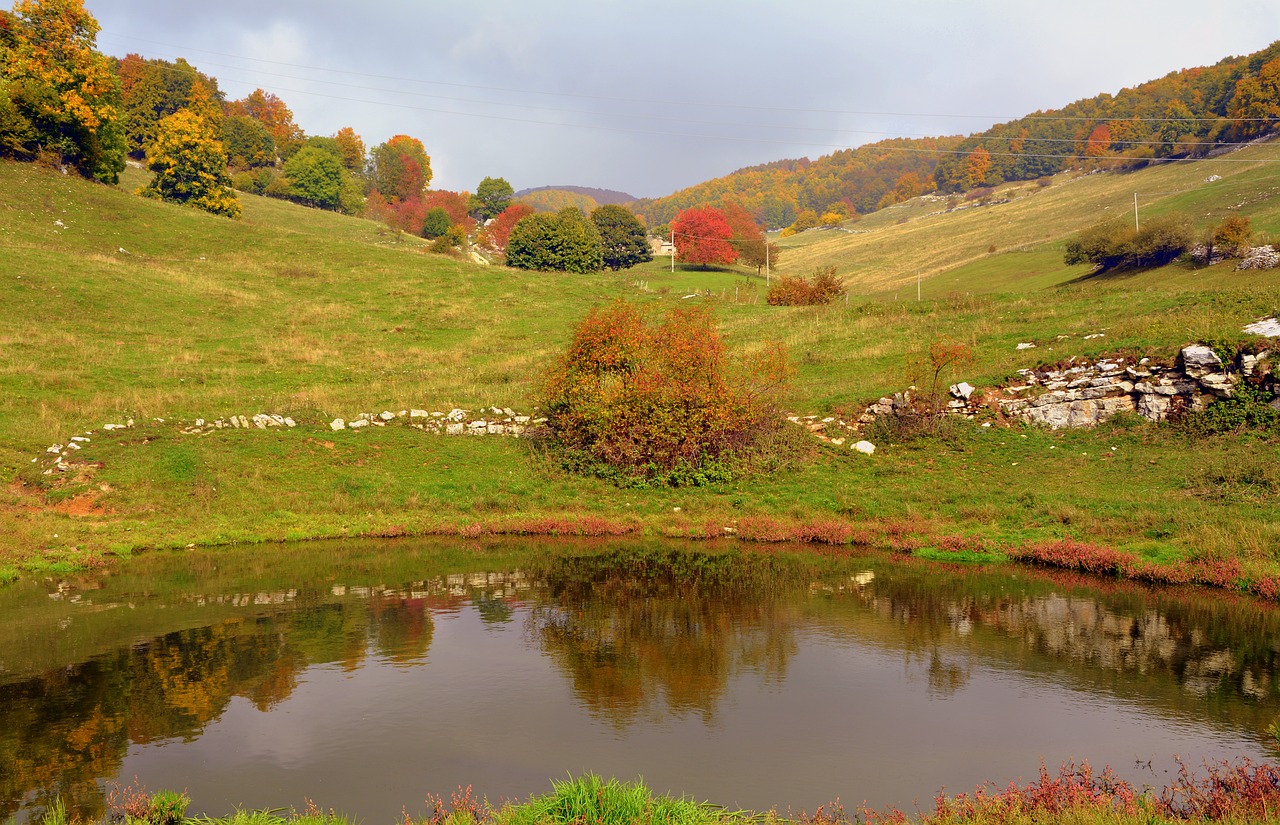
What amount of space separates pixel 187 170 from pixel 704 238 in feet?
200

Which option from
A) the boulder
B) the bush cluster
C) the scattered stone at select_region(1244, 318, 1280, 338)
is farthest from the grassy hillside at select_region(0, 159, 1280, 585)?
the bush cluster

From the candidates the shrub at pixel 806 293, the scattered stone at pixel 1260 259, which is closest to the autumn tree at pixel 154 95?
the shrub at pixel 806 293

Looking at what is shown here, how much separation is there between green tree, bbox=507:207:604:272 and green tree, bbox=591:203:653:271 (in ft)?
63.6

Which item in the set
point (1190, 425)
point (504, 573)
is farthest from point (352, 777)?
point (1190, 425)

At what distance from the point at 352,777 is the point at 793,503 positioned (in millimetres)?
20624

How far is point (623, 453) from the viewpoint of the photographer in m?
32.7

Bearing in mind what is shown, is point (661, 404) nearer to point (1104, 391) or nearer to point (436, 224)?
point (1104, 391)

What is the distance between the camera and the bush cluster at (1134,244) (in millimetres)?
59406

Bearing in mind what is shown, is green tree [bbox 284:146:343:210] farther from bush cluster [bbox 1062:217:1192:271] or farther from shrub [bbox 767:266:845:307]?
bush cluster [bbox 1062:217:1192:271]

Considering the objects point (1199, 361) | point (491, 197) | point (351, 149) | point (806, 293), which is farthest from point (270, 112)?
point (1199, 361)

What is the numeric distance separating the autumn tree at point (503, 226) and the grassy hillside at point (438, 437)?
7848cm

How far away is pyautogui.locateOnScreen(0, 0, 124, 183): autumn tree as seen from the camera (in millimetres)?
70625

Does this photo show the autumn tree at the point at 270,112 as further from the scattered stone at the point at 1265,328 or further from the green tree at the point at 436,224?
the scattered stone at the point at 1265,328

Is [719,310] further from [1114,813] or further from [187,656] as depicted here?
[1114,813]
